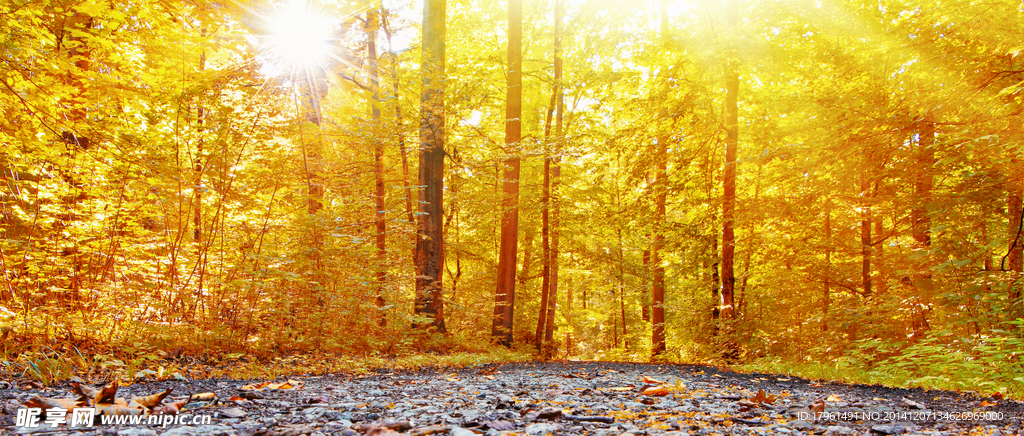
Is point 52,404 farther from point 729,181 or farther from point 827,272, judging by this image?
point 827,272

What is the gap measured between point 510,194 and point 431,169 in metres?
2.44

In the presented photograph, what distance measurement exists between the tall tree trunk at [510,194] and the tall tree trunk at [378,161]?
2.99 metres

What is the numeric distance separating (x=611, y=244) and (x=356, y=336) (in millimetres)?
10001

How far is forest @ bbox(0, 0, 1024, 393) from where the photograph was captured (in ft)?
18.1

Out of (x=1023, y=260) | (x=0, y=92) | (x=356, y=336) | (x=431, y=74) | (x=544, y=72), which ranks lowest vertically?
(x=356, y=336)

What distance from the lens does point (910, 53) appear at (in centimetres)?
686

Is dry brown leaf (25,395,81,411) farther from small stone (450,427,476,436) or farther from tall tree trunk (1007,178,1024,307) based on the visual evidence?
tall tree trunk (1007,178,1024,307)

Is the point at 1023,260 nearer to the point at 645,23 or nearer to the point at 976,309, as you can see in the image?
the point at 976,309

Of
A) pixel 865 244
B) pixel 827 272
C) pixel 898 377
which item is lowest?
pixel 898 377

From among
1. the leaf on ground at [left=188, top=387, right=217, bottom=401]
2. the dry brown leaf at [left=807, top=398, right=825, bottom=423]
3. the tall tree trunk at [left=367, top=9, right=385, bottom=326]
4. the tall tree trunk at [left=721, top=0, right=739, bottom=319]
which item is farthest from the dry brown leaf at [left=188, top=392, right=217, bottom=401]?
the tall tree trunk at [left=721, top=0, right=739, bottom=319]

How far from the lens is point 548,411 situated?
2553 millimetres

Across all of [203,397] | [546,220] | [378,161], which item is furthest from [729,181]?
[203,397]

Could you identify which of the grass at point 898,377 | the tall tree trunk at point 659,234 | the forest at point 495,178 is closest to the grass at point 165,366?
the forest at point 495,178

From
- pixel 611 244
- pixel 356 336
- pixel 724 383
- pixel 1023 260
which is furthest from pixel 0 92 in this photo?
pixel 1023 260
